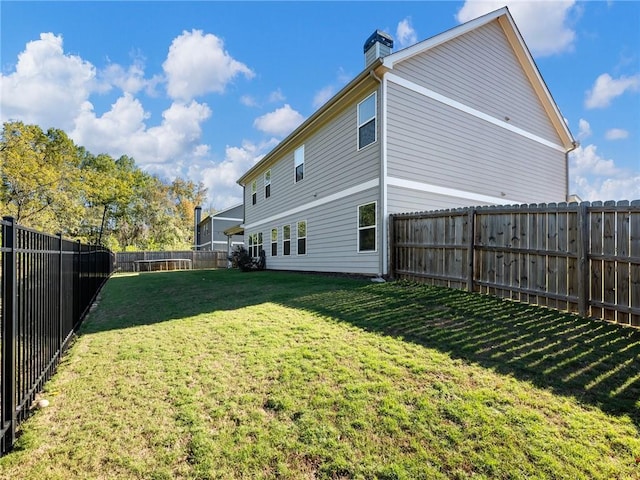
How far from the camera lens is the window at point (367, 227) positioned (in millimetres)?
9016

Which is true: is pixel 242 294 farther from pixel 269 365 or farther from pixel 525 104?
pixel 525 104

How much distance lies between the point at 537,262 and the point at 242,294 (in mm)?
6209

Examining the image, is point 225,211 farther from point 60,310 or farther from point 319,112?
point 60,310

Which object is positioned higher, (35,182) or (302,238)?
(35,182)

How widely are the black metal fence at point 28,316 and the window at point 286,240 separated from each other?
392 inches

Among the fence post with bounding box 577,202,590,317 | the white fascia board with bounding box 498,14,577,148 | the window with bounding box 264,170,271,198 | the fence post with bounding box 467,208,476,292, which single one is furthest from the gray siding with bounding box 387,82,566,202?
the window with bounding box 264,170,271,198

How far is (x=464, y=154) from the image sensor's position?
10.5 meters

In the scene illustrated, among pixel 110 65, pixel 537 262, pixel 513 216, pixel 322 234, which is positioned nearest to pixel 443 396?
pixel 537 262

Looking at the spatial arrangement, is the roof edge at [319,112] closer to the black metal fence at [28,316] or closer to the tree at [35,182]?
the black metal fence at [28,316]

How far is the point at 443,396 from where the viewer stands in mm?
2768

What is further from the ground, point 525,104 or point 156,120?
point 156,120

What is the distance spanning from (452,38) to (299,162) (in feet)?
22.0

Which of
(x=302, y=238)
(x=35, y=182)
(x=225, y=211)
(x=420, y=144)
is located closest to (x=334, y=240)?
(x=302, y=238)

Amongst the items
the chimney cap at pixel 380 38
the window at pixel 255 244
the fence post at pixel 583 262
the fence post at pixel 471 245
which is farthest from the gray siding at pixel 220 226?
the fence post at pixel 583 262
